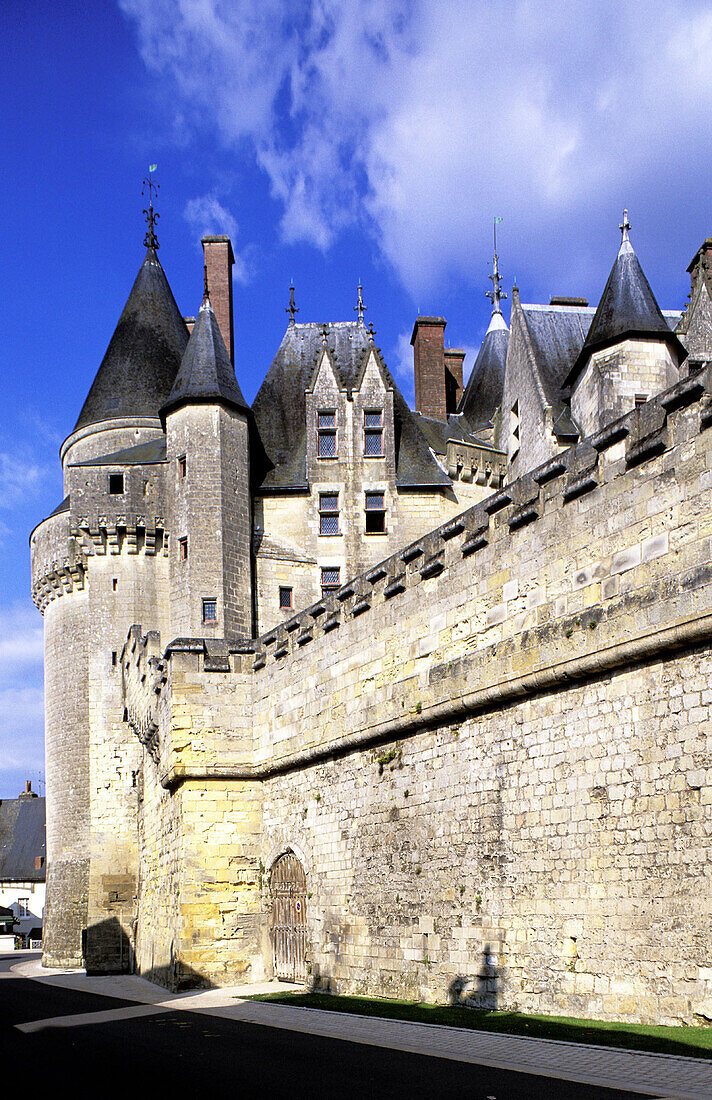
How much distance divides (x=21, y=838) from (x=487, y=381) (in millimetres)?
37204

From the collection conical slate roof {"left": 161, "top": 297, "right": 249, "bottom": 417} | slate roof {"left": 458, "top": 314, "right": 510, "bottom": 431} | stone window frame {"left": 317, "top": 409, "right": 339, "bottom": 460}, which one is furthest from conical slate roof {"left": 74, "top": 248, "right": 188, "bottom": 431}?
slate roof {"left": 458, "top": 314, "right": 510, "bottom": 431}

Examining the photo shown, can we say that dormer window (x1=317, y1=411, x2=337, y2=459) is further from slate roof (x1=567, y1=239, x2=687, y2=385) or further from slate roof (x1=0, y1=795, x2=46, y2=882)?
slate roof (x1=0, y1=795, x2=46, y2=882)

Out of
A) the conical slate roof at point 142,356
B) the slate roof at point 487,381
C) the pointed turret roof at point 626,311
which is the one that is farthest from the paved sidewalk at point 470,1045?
the slate roof at point 487,381

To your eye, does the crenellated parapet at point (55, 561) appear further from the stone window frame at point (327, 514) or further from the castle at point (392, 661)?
the stone window frame at point (327, 514)

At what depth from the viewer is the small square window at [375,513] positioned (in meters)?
28.5

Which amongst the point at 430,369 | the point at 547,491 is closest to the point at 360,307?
the point at 430,369

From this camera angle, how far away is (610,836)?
9.38m

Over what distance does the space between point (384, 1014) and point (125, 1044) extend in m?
2.63

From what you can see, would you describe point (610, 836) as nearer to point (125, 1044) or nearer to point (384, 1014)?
point (384, 1014)

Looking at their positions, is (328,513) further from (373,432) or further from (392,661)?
(392,661)

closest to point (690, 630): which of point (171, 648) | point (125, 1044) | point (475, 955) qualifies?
point (475, 955)

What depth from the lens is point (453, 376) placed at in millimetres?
36875

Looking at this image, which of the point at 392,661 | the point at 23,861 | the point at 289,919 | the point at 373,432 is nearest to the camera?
the point at 392,661

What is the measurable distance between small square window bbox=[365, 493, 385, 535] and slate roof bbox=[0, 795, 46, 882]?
3561cm
